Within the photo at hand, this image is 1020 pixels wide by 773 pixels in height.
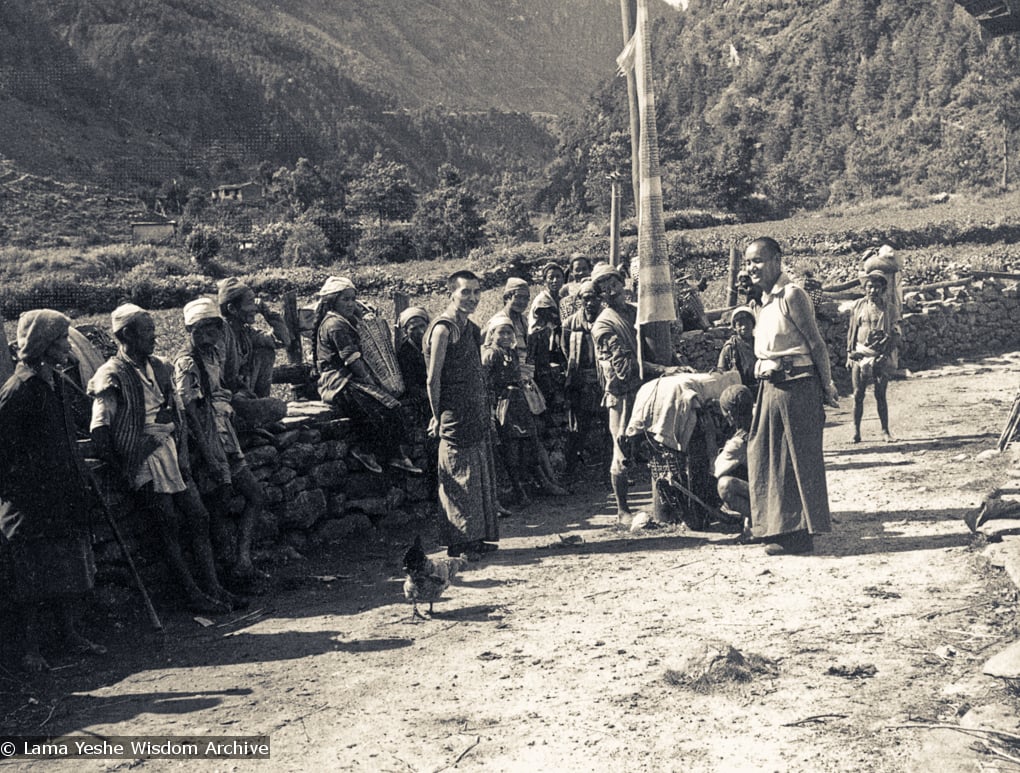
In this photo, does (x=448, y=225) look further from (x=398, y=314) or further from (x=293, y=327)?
(x=293, y=327)

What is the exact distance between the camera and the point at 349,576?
620 centimetres

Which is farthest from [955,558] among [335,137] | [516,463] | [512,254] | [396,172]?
[335,137]

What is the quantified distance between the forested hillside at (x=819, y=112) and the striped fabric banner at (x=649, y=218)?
51.1 m

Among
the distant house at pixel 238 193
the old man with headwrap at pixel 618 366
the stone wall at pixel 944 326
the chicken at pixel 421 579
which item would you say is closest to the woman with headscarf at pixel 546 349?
the old man with headwrap at pixel 618 366

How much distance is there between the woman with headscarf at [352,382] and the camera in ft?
22.1

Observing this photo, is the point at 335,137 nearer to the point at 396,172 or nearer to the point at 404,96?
the point at 404,96

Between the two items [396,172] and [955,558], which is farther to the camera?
[396,172]

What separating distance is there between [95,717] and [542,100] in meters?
153

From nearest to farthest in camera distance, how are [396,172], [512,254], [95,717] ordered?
[95,717]
[512,254]
[396,172]

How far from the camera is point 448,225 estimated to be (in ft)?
180

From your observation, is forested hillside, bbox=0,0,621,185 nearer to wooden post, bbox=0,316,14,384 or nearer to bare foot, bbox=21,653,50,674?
wooden post, bbox=0,316,14,384

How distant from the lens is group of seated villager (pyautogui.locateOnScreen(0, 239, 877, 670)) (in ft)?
15.1

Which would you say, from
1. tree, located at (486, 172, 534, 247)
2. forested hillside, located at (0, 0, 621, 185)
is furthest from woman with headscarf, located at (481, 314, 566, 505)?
forested hillside, located at (0, 0, 621, 185)

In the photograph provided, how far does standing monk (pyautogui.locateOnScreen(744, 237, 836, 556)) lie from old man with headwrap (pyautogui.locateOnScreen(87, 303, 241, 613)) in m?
3.28
